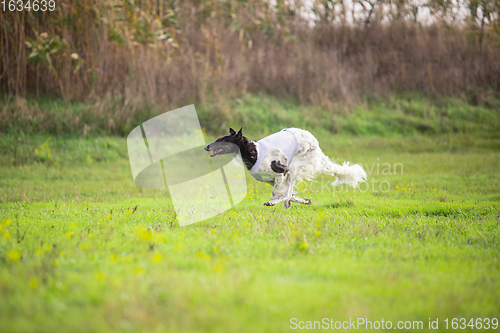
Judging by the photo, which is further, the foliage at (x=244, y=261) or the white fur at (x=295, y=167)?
the white fur at (x=295, y=167)

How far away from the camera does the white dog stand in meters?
6.80

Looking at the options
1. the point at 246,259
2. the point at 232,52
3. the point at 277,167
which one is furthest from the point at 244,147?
the point at 232,52

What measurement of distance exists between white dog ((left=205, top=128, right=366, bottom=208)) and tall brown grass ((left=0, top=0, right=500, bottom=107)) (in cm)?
920

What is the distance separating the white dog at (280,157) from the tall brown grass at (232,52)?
30.2ft

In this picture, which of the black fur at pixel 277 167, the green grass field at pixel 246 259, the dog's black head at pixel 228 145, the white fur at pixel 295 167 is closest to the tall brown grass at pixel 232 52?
the green grass field at pixel 246 259

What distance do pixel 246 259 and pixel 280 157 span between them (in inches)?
114

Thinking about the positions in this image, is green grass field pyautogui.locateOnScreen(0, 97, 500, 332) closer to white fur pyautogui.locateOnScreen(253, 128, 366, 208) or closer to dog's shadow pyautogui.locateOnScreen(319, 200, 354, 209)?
dog's shadow pyautogui.locateOnScreen(319, 200, 354, 209)

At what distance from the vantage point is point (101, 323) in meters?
2.83

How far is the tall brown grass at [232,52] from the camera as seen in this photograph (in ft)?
48.8

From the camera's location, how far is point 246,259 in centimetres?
432

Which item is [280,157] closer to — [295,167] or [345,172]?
[295,167]

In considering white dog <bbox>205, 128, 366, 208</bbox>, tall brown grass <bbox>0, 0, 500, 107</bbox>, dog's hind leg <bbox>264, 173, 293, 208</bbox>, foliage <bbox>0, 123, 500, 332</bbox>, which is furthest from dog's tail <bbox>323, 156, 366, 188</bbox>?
tall brown grass <bbox>0, 0, 500, 107</bbox>

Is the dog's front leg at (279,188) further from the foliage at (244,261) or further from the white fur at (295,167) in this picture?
the foliage at (244,261)

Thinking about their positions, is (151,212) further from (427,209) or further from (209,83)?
(209,83)
